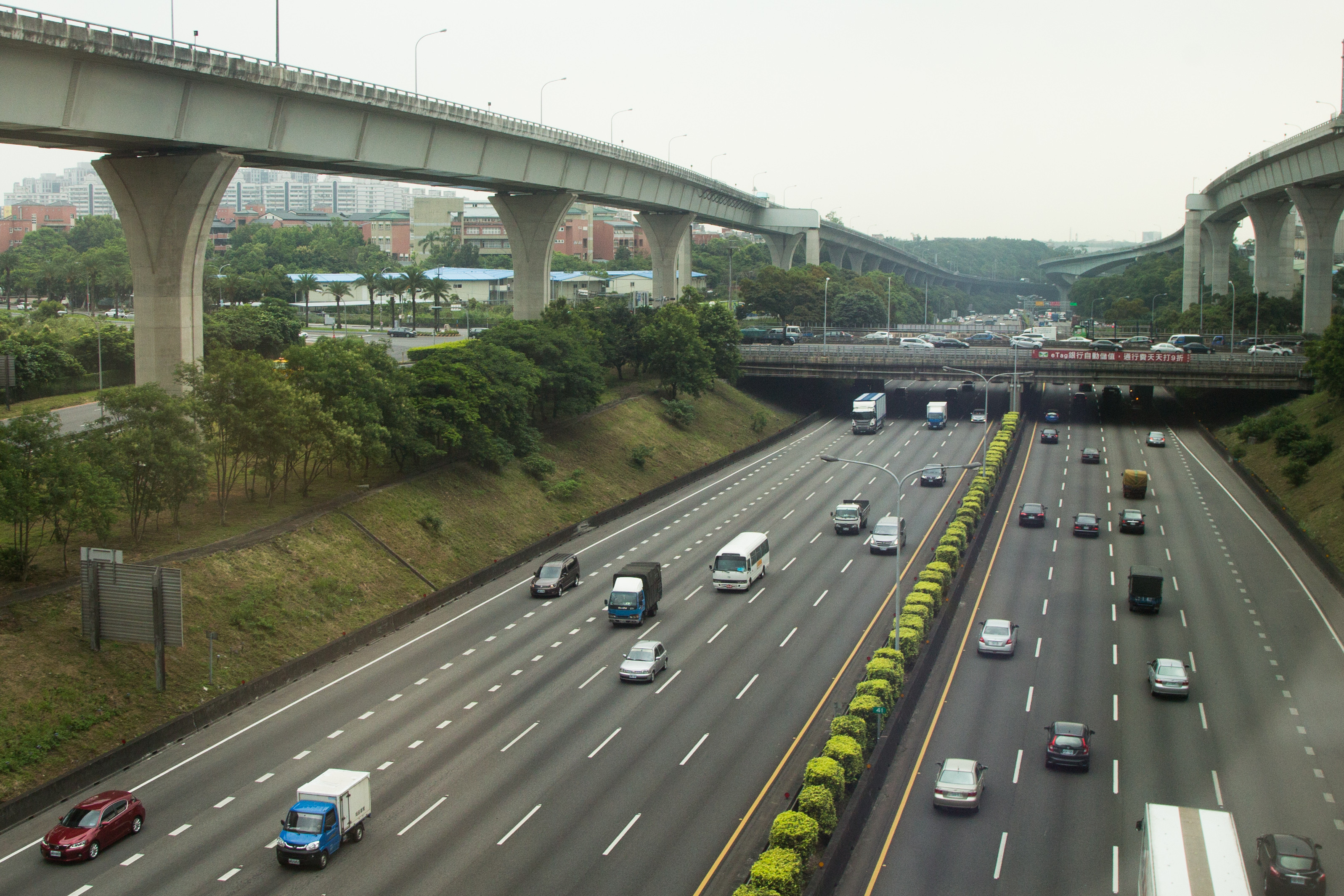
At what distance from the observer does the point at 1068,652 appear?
44781 millimetres

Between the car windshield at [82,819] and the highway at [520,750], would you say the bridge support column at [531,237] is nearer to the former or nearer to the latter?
the highway at [520,750]

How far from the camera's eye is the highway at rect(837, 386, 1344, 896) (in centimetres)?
2941

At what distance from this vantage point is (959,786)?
31406 mm

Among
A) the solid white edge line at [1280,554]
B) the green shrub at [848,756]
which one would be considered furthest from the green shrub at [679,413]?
the green shrub at [848,756]

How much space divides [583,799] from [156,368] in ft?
91.9

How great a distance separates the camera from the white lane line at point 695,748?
1355 inches

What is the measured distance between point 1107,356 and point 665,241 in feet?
131

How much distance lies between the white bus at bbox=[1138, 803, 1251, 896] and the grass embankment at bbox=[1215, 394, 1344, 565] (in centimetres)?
3347

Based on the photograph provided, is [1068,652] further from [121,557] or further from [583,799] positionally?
[121,557]

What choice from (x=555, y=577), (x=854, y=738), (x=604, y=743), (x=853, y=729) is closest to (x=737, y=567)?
(x=555, y=577)

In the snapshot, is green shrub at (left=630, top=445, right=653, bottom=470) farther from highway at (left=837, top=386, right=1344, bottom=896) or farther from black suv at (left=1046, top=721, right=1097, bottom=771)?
black suv at (left=1046, top=721, right=1097, bottom=771)

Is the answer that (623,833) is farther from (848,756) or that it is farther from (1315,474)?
(1315,474)

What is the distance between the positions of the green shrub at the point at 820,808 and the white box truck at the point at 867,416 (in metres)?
67.0

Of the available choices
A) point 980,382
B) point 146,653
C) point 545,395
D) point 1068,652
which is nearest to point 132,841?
point 146,653
